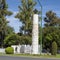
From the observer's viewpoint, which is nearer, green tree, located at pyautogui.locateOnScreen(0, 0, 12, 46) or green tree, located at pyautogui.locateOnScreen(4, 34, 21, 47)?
green tree, located at pyautogui.locateOnScreen(4, 34, 21, 47)

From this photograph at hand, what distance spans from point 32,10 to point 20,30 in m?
9.93

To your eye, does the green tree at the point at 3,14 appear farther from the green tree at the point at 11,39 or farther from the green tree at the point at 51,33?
the green tree at the point at 51,33

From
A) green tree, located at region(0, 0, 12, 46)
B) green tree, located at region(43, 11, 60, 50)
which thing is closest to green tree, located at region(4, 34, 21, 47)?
green tree, located at region(0, 0, 12, 46)

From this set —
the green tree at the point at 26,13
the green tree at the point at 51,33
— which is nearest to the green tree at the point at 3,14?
the green tree at the point at 26,13

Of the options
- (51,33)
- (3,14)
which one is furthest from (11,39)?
(51,33)

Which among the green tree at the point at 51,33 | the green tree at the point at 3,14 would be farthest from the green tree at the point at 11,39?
the green tree at the point at 51,33

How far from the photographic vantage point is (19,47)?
70.5 meters

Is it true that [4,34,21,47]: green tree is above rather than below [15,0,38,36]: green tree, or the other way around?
below

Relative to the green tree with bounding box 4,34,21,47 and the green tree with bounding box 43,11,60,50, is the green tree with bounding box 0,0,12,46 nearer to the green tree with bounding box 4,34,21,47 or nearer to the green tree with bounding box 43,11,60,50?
the green tree with bounding box 4,34,21,47

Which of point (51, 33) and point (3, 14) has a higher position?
point (3, 14)

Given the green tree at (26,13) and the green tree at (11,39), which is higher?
the green tree at (26,13)

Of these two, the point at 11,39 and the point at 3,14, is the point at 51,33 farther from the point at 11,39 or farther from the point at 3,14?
the point at 3,14

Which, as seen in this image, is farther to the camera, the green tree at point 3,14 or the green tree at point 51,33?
the green tree at point 3,14

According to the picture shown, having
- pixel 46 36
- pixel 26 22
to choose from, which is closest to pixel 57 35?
pixel 46 36
